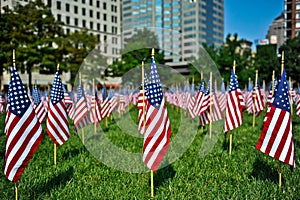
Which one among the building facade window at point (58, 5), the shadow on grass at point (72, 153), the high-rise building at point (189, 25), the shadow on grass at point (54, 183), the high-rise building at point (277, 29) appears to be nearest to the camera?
the shadow on grass at point (54, 183)

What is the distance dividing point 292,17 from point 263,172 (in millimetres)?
78990

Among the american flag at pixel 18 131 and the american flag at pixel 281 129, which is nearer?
the american flag at pixel 18 131

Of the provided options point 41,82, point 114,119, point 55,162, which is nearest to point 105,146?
point 55,162

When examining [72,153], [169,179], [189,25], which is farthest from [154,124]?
[189,25]

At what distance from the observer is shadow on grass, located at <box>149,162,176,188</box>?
7325 millimetres

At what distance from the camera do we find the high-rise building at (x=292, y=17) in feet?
254

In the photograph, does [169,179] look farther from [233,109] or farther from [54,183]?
[233,109]

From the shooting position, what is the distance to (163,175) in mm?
7809

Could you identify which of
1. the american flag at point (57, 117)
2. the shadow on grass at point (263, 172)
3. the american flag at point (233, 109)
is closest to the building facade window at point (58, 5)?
the american flag at point (57, 117)

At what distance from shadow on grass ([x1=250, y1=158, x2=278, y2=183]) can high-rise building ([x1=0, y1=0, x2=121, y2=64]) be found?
48941 mm

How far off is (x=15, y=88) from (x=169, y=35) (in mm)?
77927

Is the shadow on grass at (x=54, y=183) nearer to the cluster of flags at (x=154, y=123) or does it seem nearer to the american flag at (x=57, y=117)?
the american flag at (x=57, y=117)

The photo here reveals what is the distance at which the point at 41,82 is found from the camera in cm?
5300

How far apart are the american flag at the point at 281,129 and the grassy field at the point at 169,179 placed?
2.18 feet
